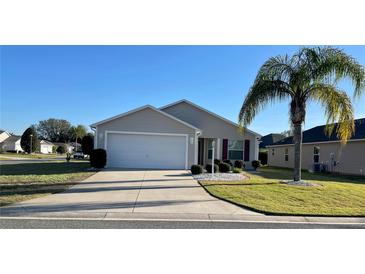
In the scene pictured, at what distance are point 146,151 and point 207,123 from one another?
248 inches

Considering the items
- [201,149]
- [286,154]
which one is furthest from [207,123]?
[286,154]

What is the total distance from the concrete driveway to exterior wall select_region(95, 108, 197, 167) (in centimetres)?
797

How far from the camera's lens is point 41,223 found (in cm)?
613

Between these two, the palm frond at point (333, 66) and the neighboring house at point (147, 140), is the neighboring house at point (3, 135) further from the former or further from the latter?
the palm frond at point (333, 66)

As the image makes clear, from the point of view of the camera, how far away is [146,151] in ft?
62.9

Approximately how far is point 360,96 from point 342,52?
1802 millimetres

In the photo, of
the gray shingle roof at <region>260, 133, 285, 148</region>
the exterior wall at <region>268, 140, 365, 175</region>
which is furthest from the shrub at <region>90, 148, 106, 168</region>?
the gray shingle roof at <region>260, 133, 285, 148</region>

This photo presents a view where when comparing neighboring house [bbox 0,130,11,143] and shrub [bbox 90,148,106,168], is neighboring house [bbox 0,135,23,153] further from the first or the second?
shrub [bbox 90,148,106,168]

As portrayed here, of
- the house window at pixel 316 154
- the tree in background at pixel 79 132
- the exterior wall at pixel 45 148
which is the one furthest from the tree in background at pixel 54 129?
the house window at pixel 316 154

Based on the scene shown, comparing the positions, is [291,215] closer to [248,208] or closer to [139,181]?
[248,208]

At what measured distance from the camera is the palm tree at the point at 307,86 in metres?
11.7

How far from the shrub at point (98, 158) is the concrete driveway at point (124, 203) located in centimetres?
647

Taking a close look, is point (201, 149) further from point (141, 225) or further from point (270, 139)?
point (270, 139)

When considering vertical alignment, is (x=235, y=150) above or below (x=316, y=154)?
above
